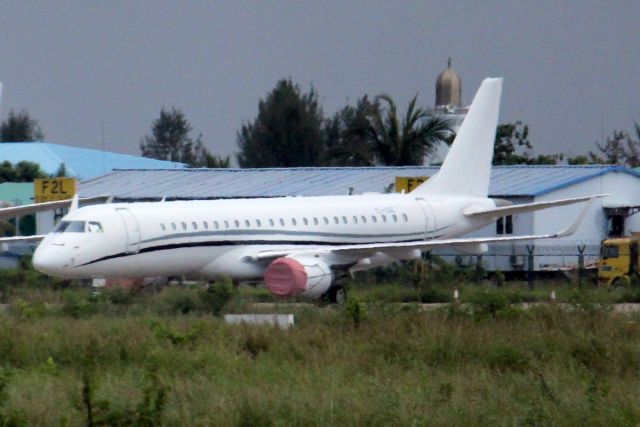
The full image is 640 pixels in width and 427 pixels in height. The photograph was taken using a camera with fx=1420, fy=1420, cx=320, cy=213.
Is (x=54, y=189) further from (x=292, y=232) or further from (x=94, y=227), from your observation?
(x=94, y=227)

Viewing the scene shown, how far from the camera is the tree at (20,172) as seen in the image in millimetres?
67312

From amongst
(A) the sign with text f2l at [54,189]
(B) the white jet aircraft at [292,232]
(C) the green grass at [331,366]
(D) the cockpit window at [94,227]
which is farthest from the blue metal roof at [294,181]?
(C) the green grass at [331,366]

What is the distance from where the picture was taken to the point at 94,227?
1177 inches

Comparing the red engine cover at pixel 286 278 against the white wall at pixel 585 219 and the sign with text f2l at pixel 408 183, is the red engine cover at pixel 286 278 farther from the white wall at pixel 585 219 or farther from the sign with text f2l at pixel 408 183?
the white wall at pixel 585 219

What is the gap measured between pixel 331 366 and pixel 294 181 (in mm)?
35971

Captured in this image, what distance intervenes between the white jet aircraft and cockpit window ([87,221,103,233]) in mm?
31

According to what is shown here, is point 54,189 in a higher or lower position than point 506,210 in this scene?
higher

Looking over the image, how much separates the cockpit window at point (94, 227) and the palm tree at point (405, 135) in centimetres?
3513

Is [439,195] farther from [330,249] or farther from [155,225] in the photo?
[155,225]

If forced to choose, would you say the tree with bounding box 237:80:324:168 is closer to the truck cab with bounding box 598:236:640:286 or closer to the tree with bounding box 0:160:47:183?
the tree with bounding box 0:160:47:183

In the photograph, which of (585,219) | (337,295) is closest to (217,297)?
(337,295)

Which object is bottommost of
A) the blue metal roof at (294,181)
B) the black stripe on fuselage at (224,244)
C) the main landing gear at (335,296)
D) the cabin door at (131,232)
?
the main landing gear at (335,296)

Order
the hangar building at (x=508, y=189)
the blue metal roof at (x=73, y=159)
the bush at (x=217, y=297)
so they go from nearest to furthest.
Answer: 1. the bush at (x=217, y=297)
2. the hangar building at (x=508, y=189)
3. the blue metal roof at (x=73, y=159)

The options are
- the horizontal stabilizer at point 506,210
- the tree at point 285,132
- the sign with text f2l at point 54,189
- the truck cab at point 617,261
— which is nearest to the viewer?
the horizontal stabilizer at point 506,210
